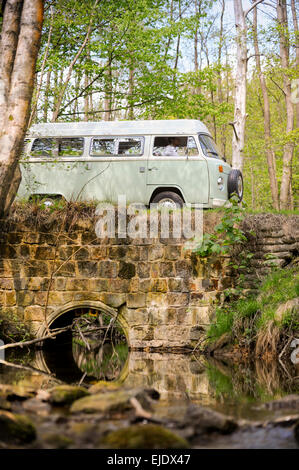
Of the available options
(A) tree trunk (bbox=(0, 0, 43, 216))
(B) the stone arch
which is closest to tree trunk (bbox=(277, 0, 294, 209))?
(B) the stone arch

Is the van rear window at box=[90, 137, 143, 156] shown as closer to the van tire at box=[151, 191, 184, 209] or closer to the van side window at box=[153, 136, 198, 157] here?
the van side window at box=[153, 136, 198, 157]

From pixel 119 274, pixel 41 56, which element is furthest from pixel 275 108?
pixel 119 274

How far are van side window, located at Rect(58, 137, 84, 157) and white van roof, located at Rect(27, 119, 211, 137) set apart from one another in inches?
4.2

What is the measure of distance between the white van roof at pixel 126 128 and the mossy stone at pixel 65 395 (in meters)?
6.68

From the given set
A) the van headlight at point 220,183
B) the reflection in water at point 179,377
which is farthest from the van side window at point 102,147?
the reflection in water at point 179,377

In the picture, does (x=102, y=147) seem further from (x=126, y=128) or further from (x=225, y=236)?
(x=225, y=236)

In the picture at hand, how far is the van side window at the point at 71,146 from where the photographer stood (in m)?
12.4

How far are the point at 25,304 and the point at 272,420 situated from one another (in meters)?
6.35

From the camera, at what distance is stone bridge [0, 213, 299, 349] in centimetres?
1019

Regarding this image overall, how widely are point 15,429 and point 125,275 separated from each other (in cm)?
579

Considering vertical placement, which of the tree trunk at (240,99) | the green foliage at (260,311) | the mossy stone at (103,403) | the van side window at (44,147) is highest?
the tree trunk at (240,99)

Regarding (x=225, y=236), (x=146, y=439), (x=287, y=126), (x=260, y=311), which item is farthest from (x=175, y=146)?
(x=287, y=126)

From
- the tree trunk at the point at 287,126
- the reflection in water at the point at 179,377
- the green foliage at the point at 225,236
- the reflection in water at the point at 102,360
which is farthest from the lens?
the tree trunk at the point at 287,126

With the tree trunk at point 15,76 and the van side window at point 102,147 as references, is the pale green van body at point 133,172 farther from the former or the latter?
the tree trunk at point 15,76
